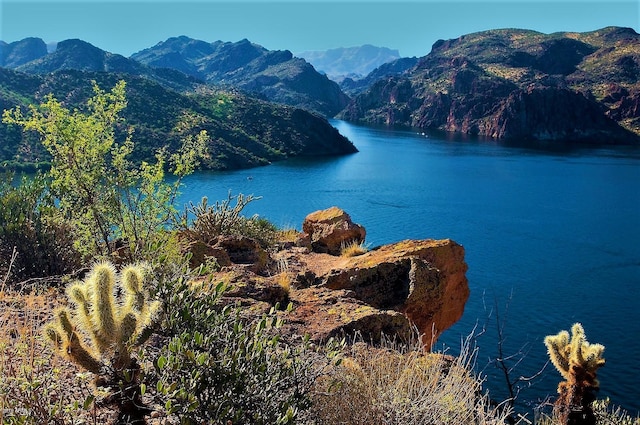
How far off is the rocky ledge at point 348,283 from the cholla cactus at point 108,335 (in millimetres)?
1753

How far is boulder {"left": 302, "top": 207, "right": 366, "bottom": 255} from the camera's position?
1227 cm

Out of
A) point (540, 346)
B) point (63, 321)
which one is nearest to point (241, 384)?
point (63, 321)

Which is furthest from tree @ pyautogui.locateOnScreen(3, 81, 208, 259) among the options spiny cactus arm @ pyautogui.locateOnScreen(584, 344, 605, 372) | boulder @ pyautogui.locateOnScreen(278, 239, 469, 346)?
spiny cactus arm @ pyautogui.locateOnScreen(584, 344, 605, 372)

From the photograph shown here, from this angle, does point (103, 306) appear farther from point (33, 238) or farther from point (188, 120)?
point (188, 120)

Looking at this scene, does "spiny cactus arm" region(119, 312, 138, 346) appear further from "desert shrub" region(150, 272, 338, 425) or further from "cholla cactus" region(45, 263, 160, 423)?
"desert shrub" region(150, 272, 338, 425)

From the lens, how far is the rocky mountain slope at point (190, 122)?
70.4 m

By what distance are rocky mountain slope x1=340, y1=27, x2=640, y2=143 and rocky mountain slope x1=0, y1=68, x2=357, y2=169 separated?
5148cm

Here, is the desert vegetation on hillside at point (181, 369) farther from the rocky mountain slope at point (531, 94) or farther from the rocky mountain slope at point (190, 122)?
the rocky mountain slope at point (531, 94)

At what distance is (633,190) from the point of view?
185 feet

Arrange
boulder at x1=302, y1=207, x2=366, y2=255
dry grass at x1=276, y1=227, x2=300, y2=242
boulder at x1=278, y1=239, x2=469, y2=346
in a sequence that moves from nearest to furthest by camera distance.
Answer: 1. boulder at x1=278, y1=239, x2=469, y2=346
2. boulder at x1=302, y1=207, x2=366, y2=255
3. dry grass at x1=276, y1=227, x2=300, y2=242

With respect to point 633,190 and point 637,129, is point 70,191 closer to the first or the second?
point 633,190

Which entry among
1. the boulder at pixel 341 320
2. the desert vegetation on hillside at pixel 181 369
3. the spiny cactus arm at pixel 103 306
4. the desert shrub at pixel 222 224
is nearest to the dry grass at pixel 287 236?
the desert shrub at pixel 222 224

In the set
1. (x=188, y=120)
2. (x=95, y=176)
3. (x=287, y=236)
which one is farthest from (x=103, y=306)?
(x=188, y=120)

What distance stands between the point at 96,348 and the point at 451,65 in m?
194
